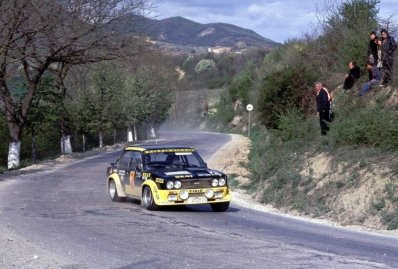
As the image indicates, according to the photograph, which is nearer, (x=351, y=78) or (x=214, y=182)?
(x=214, y=182)

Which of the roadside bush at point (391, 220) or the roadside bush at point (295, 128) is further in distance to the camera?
the roadside bush at point (295, 128)

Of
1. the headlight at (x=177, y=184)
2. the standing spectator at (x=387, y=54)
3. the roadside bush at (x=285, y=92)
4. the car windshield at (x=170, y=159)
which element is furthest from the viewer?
the roadside bush at (x=285, y=92)

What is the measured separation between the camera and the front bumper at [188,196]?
1672 centimetres

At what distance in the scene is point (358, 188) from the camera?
17.5 metres

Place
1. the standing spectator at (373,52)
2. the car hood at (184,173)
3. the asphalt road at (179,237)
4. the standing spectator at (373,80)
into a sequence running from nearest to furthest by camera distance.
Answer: the asphalt road at (179,237) → the car hood at (184,173) → the standing spectator at (373,52) → the standing spectator at (373,80)

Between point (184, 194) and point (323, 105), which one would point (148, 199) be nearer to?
point (184, 194)

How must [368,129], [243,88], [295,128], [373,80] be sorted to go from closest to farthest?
[368,129] → [373,80] → [295,128] → [243,88]

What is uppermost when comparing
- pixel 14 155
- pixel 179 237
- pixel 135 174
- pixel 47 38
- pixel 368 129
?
pixel 47 38

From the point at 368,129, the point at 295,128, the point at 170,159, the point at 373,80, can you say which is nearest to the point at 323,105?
the point at 373,80

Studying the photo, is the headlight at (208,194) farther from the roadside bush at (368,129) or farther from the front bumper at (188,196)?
the roadside bush at (368,129)

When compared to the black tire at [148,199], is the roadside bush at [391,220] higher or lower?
lower

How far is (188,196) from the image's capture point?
16797 mm

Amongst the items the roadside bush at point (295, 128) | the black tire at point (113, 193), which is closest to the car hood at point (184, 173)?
the black tire at point (113, 193)

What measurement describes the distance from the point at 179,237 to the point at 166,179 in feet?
12.8
